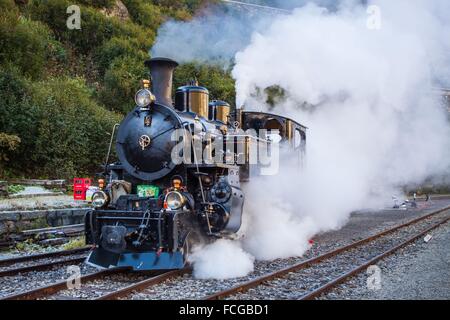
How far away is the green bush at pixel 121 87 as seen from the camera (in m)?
22.6

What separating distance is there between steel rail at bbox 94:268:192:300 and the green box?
1091mm

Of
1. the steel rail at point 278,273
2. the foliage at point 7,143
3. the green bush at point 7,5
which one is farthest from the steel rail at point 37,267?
the green bush at point 7,5

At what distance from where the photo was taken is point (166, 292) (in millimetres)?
5539

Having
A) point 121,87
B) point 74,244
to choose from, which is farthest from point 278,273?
point 121,87

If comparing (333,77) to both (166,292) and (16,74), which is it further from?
(16,74)

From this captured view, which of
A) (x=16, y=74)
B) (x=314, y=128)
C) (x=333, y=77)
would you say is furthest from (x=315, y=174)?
(x=16, y=74)

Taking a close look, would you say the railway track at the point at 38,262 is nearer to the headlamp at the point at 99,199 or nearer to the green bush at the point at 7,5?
the headlamp at the point at 99,199

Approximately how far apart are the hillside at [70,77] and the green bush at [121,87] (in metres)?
0.05

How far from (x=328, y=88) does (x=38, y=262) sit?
8.64 metres

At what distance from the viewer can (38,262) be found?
25.4 ft

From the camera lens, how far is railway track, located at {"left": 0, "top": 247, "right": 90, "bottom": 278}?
668 centimetres

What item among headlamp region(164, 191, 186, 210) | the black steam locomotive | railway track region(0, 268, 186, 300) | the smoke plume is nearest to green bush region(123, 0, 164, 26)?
the smoke plume

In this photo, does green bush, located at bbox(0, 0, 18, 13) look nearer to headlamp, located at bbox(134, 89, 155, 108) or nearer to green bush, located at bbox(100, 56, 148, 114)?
green bush, located at bbox(100, 56, 148, 114)
